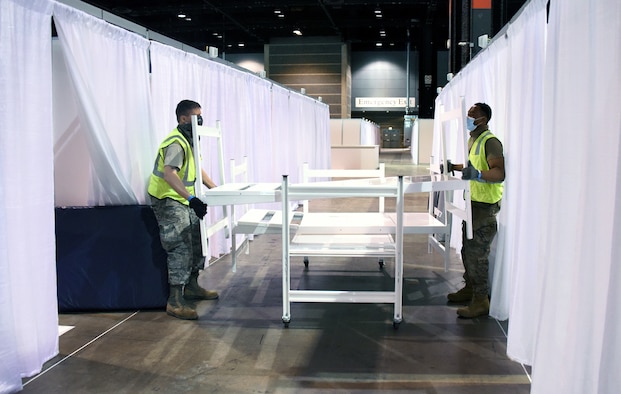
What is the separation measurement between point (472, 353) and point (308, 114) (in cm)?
759

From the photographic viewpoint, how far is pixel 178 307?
3607 millimetres

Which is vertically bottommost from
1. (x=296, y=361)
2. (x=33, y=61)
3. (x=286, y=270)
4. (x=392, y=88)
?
(x=296, y=361)

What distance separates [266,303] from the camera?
394cm

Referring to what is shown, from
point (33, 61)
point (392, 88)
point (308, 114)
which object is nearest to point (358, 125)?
point (308, 114)

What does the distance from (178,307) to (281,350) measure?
937mm

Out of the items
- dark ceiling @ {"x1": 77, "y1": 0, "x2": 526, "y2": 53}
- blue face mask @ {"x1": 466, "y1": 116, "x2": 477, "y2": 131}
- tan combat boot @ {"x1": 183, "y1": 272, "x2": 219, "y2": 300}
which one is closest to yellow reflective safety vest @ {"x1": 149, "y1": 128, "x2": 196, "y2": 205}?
tan combat boot @ {"x1": 183, "y1": 272, "x2": 219, "y2": 300}

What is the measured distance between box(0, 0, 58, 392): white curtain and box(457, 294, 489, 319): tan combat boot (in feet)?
8.49

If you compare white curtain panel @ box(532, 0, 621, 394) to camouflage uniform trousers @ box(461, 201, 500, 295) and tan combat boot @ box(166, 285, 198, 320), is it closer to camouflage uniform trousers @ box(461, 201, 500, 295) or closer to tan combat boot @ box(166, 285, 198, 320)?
camouflage uniform trousers @ box(461, 201, 500, 295)

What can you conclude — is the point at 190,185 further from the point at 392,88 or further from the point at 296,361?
the point at 392,88

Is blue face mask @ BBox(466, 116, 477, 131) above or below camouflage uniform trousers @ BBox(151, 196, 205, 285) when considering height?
above

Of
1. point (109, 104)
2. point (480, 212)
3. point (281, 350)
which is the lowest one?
point (281, 350)

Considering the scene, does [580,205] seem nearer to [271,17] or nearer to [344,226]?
[344,226]

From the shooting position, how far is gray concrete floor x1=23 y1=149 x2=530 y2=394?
2621 millimetres

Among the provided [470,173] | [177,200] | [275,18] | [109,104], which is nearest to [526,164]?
[470,173]
